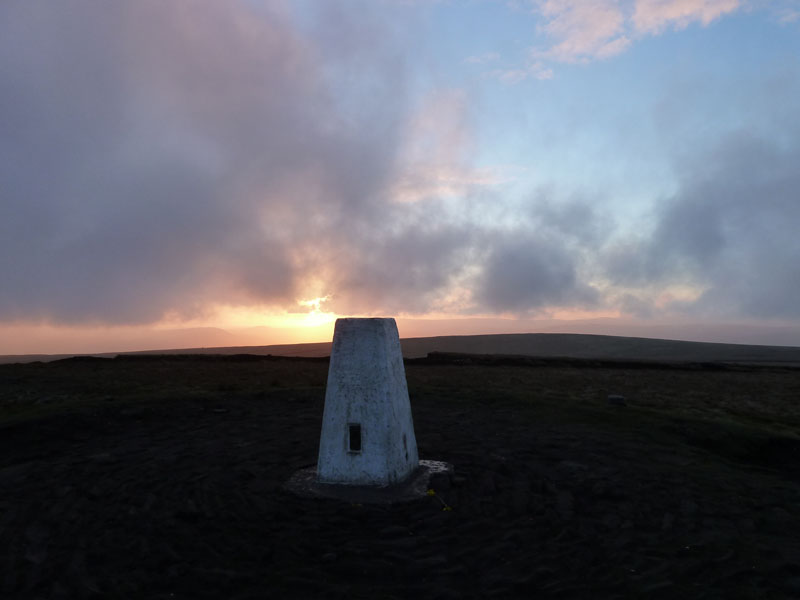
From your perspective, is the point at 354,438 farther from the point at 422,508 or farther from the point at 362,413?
the point at 422,508

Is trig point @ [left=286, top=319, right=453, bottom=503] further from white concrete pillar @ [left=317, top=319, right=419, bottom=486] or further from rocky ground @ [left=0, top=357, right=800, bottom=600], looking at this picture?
rocky ground @ [left=0, top=357, right=800, bottom=600]

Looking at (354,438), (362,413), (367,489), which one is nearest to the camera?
(367,489)

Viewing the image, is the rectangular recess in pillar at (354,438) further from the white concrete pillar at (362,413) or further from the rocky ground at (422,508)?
the rocky ground at (422,508)

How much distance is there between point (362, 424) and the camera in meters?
9.20

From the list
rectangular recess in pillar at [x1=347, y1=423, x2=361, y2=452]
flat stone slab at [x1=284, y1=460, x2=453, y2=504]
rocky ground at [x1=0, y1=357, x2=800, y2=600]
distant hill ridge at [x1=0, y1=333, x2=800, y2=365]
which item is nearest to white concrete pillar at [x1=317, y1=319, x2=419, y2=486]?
rectangular recess in pillar at [x1=347, y1=423, x2=361, y2=452]

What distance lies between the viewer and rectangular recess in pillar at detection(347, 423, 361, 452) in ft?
30.5

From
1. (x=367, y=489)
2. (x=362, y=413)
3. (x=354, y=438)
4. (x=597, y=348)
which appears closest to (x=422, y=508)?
(x=367, y=489)

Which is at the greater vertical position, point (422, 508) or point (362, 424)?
point (362, 424)

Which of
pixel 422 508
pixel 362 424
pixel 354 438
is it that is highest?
pixel 362 424

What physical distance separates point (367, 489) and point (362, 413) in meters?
1.30

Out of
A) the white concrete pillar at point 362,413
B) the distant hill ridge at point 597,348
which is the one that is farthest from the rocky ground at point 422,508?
the distant hill ridge at point 597,348

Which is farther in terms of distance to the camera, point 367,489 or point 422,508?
point 367,489

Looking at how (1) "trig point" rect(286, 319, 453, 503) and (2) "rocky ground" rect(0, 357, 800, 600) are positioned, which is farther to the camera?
(1) "trig point" rect(286, 319, 453, 503)

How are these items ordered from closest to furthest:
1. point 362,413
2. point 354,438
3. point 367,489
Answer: point 367,489 < point 362,413 < point 354,438
